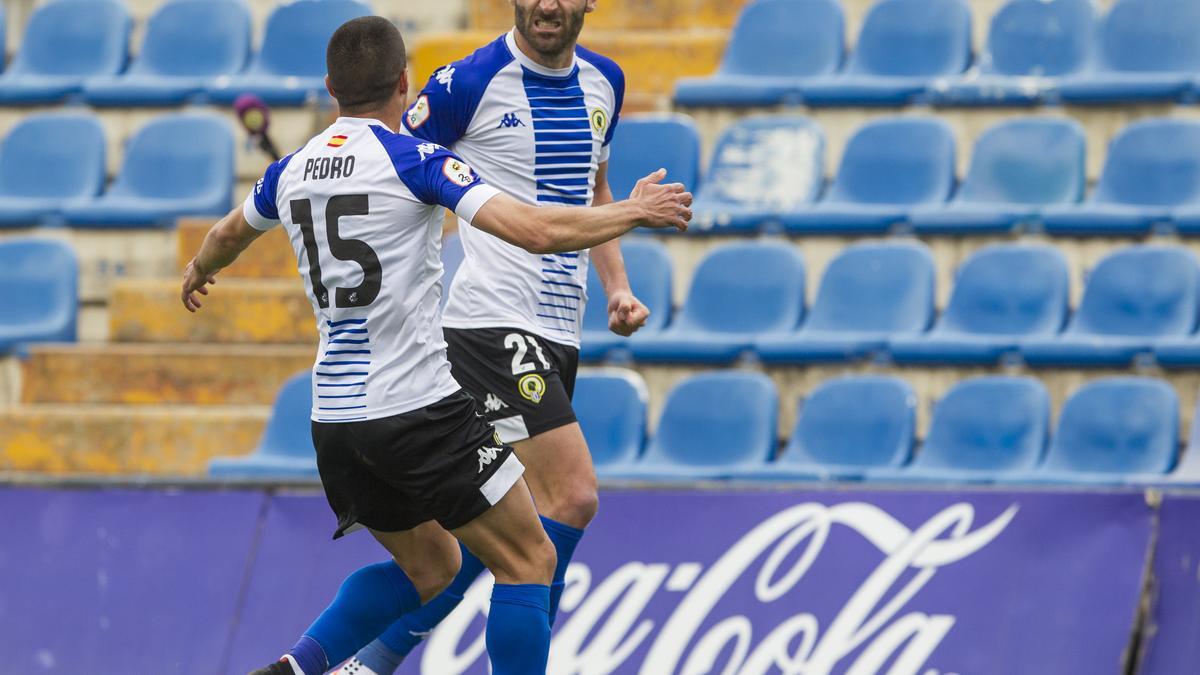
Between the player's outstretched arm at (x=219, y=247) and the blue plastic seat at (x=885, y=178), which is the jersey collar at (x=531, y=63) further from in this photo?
the blue plastic seat at (x=885, y=178)

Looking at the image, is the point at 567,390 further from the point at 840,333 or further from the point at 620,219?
the point at 840,333

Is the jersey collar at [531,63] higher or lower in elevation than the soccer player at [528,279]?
higher

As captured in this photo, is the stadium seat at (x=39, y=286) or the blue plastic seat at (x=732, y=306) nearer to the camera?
the blue plastic seat at (x=732, y=306)

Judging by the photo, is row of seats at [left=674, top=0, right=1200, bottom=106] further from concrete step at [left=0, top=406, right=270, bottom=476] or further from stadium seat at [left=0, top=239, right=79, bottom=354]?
stadium seat at [left=0, top=239, right=79, bottom=354]

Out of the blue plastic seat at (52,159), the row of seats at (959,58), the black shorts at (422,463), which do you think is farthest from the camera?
the blue plastic seat at (52,159)

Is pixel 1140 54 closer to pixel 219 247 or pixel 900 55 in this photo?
pixel 900 55

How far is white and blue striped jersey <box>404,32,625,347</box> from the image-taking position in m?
5.71

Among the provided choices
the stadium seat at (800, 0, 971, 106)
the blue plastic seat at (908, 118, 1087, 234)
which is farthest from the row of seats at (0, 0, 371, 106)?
the blue plastic seat at (908, 118, 1087, 234)

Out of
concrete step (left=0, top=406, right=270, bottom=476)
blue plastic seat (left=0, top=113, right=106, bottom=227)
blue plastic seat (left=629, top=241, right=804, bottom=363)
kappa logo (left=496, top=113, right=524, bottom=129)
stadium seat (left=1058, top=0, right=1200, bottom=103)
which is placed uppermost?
stadium seat (left=1058, top=0, right=1200, bottom=103)

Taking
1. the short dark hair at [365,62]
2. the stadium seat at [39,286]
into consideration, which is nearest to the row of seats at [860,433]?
the stadium seat at [39,286]

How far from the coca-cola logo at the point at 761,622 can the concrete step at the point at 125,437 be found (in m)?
2.78

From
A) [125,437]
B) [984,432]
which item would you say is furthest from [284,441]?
[984,432]

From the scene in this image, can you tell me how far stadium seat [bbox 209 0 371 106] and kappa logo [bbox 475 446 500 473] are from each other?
6.02 m

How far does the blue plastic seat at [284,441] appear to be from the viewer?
28.2 feet
